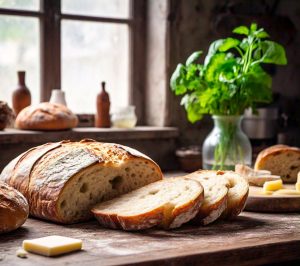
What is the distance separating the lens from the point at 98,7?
4035 millimetres

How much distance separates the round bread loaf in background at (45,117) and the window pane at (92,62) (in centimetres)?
43

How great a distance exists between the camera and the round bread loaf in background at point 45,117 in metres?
3.53

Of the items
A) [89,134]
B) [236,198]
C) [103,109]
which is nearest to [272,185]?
[236,198]

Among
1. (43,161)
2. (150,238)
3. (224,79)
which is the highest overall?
(224,79)

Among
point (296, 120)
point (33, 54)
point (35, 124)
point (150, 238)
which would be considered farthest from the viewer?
point (296, 120)

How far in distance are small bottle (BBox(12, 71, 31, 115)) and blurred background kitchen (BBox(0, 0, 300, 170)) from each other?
10 centimetres

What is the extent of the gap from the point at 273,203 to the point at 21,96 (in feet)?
5.96

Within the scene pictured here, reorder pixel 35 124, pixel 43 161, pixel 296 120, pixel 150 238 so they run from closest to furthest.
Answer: pixel 150 238 < pixel 43 161 < pixel 35 124 < pixel 296 120

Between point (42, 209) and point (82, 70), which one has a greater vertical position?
point (82, 70)

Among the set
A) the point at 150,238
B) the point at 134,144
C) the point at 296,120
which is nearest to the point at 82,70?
the point at 134,144

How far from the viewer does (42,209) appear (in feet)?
7.27

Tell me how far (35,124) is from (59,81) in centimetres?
47

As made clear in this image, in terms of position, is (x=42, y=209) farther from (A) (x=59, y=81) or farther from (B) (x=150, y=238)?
(A) (x=59, y=81)

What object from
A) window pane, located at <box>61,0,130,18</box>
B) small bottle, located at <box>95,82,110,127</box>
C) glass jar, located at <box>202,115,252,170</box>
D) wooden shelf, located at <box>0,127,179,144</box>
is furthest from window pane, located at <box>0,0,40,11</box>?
glass jar, located at <box>202,115,252,170</box>
